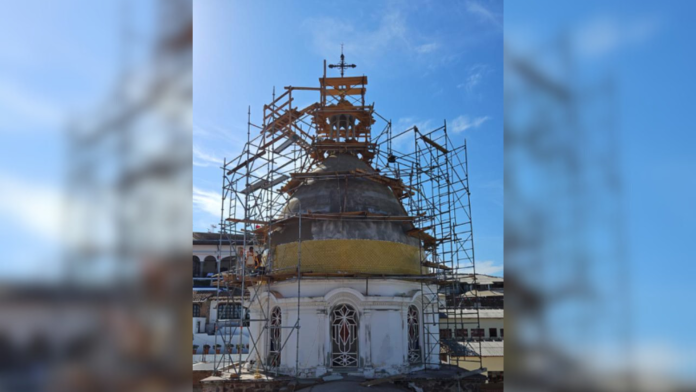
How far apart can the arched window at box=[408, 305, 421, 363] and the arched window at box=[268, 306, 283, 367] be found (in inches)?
Result: 232

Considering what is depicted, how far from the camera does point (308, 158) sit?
26125mm

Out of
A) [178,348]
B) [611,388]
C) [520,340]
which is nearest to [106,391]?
[178,348]

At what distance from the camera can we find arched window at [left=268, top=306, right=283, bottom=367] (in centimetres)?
2001

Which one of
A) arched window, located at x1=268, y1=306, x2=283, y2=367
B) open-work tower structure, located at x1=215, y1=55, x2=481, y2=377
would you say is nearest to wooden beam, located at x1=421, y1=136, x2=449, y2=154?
open-work tower structure, located at x1=215, y1=55, x2=481, y2=377

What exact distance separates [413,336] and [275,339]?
6.36m

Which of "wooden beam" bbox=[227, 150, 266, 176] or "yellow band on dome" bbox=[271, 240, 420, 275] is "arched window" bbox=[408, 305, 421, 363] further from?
"wooden beam" bbox=[227, 150, 266, 176]

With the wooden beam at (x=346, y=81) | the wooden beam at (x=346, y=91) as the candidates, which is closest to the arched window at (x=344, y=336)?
the wooden beam at (x=346, y=91)

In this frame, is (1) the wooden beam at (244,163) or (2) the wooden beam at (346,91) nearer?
(1) the wooden beam at (244,163)

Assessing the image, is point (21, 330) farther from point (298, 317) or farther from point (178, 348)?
point (298, 317)

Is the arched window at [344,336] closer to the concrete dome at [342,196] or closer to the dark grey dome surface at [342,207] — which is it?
the dark grey dome surface at [342,207]

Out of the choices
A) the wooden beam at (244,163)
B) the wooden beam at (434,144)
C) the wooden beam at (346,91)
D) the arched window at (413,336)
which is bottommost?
the arched window at (413,336)

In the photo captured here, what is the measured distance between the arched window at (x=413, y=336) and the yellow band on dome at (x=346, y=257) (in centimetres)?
198

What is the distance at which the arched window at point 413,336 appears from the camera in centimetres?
2078

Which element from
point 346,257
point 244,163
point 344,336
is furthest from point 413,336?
point 244,163
